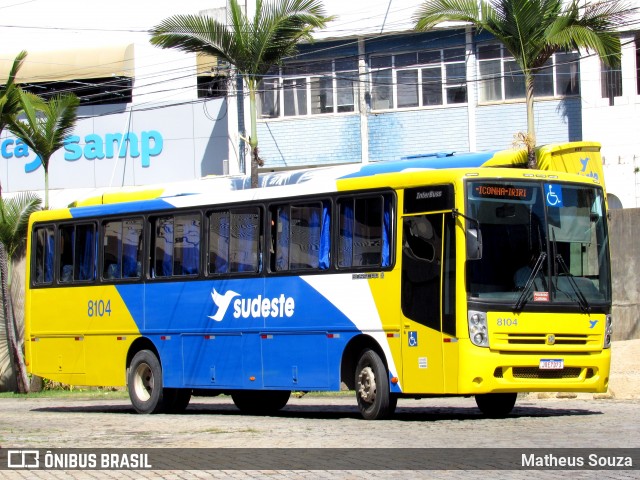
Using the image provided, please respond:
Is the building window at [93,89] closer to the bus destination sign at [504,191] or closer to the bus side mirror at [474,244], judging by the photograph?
the bus destination sign at [504,191]

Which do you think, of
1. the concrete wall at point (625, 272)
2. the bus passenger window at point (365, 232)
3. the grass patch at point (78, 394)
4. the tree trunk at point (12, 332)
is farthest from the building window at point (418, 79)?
the bus passenger window at point (365, 232)

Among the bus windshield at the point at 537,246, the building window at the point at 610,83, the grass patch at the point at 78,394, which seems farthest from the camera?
the building window at the point at 610,83

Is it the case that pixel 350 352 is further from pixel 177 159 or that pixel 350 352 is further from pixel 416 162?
pixel 177 159

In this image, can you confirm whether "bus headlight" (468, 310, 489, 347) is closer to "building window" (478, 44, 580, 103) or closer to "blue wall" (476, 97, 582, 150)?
"blue wall" (476, 97, 582, 150)

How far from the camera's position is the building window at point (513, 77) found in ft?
116

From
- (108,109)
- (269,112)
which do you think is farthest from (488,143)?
(108,109)

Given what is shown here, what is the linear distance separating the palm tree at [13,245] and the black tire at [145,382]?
42.3 feet

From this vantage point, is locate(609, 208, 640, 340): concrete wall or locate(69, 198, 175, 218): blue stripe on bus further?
locate(609, 208, 640, 340): concrete wall

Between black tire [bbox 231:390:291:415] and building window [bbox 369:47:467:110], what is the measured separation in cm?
Result: 1826

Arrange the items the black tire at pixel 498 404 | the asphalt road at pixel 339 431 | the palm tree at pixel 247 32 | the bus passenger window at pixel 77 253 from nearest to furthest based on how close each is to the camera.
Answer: the asphalt road at pixel 339 431
the black tire at pixel 498 404
the bus passenger window at pixel 77 253
the palm tree at pixel 247 32

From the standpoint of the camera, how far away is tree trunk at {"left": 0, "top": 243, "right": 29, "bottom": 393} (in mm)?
32553

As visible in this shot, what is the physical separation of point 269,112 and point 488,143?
275 inches

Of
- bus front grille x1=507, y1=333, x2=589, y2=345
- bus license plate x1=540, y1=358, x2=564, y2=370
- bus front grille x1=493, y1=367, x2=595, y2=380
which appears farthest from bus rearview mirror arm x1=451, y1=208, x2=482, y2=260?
bus license plate x1=540, y1=358, x2=564, y2=370

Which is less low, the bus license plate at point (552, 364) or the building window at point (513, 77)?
the building window at point (513, 77)
